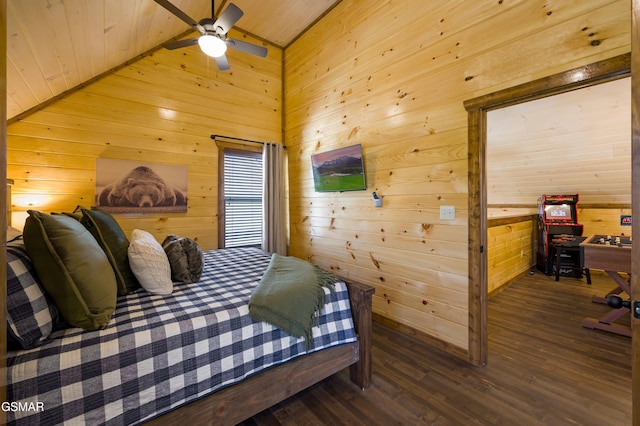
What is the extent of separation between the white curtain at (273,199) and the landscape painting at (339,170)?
0.65 meters

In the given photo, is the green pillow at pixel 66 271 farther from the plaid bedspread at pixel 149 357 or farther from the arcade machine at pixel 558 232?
the arcade machine at pixel 558 232

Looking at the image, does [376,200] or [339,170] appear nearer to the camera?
[376,200]

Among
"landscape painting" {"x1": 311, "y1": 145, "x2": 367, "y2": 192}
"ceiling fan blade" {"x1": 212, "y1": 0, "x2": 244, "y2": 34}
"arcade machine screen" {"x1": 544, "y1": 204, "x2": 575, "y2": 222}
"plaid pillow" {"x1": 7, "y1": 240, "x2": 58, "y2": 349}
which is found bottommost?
"plaid pillow" {"x1": 7, "y1": 240, "x2": 58, "y2": 349}

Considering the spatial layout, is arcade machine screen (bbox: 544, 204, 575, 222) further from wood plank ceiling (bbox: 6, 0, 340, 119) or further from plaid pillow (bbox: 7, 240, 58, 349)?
plaid pillow (bbox: 7, 240, 58, 349)

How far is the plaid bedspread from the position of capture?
989 millimetres

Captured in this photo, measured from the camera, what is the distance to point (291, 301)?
1.52 meters

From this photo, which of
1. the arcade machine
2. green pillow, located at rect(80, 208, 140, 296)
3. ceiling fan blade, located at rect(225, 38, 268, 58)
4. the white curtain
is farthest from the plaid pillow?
the arcade machine

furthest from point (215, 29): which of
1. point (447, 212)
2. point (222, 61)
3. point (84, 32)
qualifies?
point (447, 212)

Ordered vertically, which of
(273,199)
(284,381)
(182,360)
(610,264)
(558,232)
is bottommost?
(284,381)

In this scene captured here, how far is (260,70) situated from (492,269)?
4.16 metres

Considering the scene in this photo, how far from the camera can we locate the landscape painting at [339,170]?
9.56 ft

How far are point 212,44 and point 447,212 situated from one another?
2294mm

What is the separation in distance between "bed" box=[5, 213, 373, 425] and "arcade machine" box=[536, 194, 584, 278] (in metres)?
4.24

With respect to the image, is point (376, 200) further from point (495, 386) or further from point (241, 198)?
point (241, 198)
